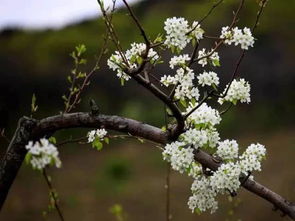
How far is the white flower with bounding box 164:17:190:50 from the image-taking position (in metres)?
2.11

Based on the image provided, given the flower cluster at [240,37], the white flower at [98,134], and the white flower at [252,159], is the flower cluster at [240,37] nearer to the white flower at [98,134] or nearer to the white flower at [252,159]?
the white flower at [252,159]

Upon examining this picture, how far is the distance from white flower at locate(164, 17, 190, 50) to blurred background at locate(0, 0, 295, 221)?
5.10 metres

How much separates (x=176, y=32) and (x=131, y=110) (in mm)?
9521

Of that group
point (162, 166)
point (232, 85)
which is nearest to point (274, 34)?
point (162, 166)

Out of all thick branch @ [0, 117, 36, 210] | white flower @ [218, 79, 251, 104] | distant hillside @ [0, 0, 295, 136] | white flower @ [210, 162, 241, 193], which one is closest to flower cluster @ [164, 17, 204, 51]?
white flower @ [218, 79, 251, 104]

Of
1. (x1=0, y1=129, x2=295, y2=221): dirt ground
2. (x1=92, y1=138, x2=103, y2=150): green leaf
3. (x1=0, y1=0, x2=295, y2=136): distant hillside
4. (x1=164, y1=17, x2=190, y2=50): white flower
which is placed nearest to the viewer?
(x1=164, y1=17, x2=190, y2=50): white flower

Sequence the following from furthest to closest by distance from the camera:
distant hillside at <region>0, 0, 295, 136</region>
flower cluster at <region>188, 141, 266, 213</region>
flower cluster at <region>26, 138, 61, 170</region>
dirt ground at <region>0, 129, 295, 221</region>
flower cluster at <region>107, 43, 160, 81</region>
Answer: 1. distant hillside at <region>0, 0, 295, 136</region>
2. dirt ground at <region>0, 129, 295, 221</region>
3. flower cluster at <region>107, 43, 160, 81</region>
4. flower cluster at <region>188, 141, 266, 213</region>
5. flower cluster at <region>26, 138, 61, 170</region>

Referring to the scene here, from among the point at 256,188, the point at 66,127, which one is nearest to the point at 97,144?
the point at 66,127

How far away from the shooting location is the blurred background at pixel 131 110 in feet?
26.6

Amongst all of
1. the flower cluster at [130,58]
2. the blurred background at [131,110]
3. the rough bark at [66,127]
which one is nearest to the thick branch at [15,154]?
the rough bark at [66,127]

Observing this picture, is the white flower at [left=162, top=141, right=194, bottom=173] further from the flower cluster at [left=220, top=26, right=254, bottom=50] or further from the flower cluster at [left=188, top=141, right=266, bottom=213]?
the flower cluster at [left=220, top=26, right=254, bottom=50]

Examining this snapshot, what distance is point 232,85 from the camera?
2352mm

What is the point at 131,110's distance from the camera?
38.2ft

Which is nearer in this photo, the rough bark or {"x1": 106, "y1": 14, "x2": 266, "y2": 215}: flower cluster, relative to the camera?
{"x1": 106, "y1": 14, "x2": 266, "y2": 215}: flower cluster
